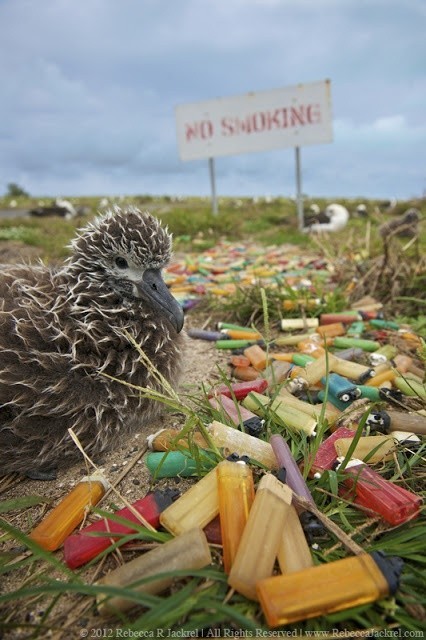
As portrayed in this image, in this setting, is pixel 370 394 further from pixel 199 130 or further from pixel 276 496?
pixel 199 130

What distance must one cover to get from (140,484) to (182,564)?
687mm

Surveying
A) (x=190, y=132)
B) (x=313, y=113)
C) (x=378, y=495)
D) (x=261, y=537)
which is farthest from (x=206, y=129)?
(x=261, y=537)

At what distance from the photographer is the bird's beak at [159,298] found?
2.72 metres

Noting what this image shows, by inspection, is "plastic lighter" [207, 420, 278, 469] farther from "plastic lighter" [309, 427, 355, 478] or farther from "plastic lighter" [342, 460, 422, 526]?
"plastic lighter" [342, 460, 422, 526]

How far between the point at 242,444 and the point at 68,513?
0.84 m

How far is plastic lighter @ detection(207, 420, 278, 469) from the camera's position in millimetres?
2119

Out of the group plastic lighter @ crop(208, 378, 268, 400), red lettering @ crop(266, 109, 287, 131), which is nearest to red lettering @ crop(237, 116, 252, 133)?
red lettering @ crop(266, 109, 287, 131)

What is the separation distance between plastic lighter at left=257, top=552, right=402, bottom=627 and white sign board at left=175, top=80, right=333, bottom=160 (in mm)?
12588

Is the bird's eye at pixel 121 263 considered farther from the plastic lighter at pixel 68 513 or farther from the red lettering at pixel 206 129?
the red lettering at pixel 206 129

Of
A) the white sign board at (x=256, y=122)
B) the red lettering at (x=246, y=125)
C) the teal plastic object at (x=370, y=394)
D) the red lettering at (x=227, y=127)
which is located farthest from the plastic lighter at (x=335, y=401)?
the red lettering at (x=227, y=127)

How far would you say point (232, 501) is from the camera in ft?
5.95

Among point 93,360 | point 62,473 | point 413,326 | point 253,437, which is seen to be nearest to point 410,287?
point 413,326

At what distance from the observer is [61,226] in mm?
11984

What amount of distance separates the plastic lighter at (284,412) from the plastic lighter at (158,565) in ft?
2.78
